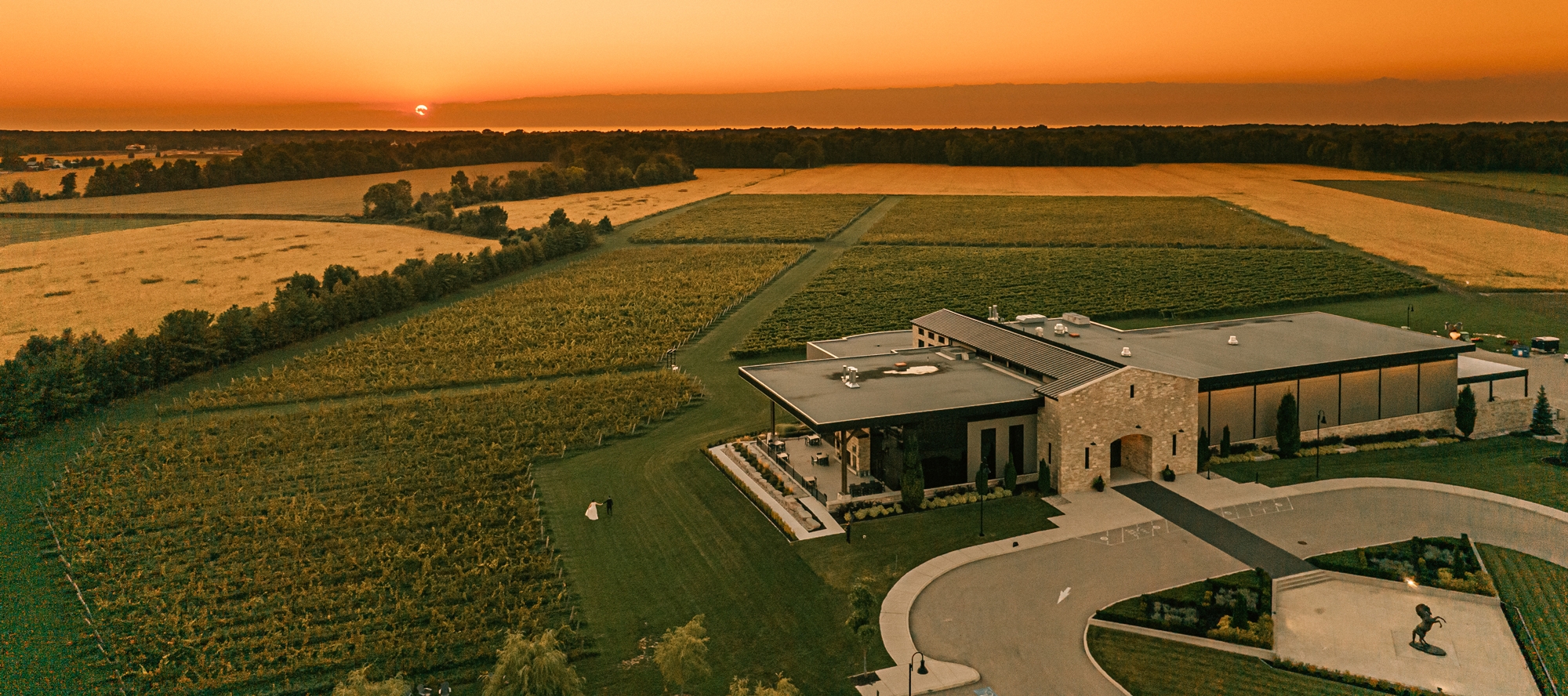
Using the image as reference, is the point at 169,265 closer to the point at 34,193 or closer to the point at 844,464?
the point at 34,193

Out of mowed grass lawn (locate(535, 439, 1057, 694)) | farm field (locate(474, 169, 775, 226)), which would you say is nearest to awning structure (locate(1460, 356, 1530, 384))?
mowed grass lawn (locate(535, 439, 1057, 694))

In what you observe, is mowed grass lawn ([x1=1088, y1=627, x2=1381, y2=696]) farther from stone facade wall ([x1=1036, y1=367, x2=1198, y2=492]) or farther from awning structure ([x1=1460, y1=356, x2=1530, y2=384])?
awning structure ([x1=1460, y1=356, x2=1530, y2=384])

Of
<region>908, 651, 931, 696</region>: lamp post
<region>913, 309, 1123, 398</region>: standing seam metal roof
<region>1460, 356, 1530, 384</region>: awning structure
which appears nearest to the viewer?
<region>908, 651, 931, 696</region>: lamp post

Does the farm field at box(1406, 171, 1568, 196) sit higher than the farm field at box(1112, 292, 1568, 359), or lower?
higher

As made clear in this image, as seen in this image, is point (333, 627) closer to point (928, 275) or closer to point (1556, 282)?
point (928, 275)

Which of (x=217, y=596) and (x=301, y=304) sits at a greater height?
(x=301, y=304)

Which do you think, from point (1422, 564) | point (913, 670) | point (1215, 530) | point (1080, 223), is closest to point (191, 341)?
point (913, 670)

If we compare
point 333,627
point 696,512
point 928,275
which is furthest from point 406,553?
point 928,275
